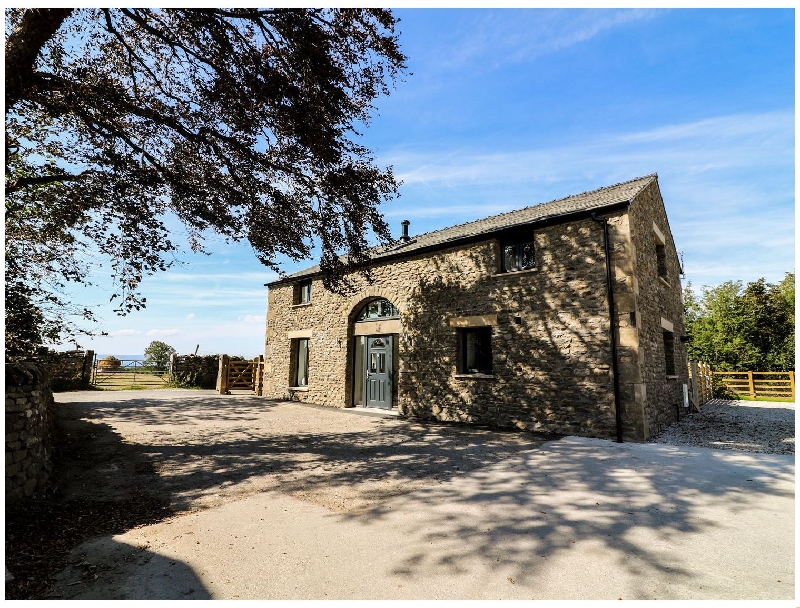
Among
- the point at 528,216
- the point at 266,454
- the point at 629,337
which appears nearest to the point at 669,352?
the point at 629,337

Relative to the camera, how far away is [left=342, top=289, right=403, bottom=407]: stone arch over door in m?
13.3

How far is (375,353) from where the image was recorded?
13.7 metres

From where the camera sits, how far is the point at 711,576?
3.13 metres

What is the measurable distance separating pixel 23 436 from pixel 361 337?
9.98 meters

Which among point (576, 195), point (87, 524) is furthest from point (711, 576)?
point (576, 195)

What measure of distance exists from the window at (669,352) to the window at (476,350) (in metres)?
5.29

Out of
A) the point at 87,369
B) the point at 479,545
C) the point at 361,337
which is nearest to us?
the point at 479,545

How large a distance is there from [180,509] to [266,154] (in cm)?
653

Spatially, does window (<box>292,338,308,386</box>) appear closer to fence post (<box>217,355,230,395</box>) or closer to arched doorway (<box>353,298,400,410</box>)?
arched doorway (<box>353,298,400,410</box>)

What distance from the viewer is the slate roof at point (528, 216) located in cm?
929

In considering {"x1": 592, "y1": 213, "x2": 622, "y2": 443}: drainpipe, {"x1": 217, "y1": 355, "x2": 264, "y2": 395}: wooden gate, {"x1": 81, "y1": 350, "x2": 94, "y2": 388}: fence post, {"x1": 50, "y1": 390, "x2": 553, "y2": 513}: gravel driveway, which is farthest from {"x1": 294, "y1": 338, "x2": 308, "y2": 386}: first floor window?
{"x1": 592, "y1": 213, "x2": 622, "y2": 443}: drainpipe

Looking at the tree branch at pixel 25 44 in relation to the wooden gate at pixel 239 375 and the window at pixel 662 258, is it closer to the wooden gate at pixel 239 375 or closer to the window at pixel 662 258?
the window at pixel 662 258

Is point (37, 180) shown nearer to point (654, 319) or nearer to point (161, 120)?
point (161, 120)

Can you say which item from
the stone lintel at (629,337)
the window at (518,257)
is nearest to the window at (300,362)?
the window at (518,257)
